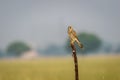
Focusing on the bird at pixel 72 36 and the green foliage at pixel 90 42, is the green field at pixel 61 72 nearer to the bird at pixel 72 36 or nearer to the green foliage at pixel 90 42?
the bird at pixel 72 36

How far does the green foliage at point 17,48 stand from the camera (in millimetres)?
62062

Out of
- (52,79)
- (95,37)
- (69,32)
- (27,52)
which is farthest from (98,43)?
(69,32)

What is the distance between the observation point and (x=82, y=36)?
183ft

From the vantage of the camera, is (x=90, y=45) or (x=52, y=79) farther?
(x=90, y=45)

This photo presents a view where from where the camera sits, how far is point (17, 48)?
A: 63.1 metres

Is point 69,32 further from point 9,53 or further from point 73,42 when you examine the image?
point 9,53

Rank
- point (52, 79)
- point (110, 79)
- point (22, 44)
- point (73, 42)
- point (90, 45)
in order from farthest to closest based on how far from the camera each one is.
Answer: point (22, 44) → point (90, 45) → point (52, 79) → point (110, 79) → point (73, 42)

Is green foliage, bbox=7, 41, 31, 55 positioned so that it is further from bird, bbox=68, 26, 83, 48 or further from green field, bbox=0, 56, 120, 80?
bird, bbox=68, 26, 83, 48

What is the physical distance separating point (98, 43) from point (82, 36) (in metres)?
3.06

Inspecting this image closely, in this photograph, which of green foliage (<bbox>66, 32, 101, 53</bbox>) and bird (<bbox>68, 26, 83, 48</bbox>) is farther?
green foliage (<bbox>66, 32, 101, 53</bbox>)

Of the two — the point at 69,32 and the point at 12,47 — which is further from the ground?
the point at 12,47

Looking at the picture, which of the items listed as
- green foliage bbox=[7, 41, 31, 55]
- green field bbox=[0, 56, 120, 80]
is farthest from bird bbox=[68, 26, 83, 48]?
green foliage bbox=[7, 41, 31, 55]

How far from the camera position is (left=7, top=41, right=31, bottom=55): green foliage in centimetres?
6206

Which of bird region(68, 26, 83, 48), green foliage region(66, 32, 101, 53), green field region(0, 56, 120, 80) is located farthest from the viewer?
green foliage region(66, 32, 101, 53)
